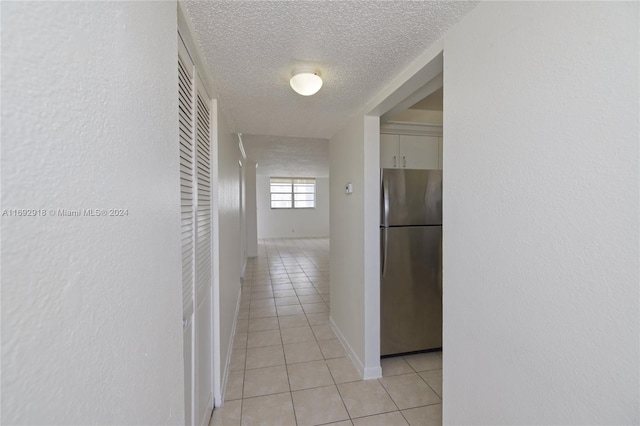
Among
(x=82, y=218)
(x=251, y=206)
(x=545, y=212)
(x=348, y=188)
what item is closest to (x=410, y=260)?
(x=348, y=188)

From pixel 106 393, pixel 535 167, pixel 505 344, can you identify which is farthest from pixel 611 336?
pixel 106 393

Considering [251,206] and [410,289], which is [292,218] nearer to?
[251,206]

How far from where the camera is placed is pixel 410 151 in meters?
2.54

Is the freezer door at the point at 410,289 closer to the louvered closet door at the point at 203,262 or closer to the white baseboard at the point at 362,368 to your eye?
the white baseboard at the point at 362,368

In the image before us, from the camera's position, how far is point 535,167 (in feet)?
2.67

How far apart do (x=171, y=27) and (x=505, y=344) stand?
155 centimetres

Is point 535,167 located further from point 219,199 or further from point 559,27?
point 219,199

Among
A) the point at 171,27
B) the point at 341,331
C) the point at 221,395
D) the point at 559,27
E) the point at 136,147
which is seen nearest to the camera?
the point at 136,147

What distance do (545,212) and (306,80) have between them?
1230mm

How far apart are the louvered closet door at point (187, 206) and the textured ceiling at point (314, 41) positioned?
0.71ft

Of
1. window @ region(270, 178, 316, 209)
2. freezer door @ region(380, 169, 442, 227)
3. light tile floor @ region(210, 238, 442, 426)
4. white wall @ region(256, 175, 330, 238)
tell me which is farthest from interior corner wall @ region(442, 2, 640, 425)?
window @ region(270, 178, 316, 209)

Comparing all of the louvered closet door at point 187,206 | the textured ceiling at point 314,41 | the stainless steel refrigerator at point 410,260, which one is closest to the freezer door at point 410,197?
the stainless steel refrigerator at point 410,260

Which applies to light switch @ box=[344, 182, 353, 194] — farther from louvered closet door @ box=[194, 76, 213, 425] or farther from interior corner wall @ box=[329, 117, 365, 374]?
louvered closet door @ box=[194, 76, 213, 425]

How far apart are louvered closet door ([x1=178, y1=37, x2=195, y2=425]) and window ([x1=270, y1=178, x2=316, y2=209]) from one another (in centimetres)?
874
